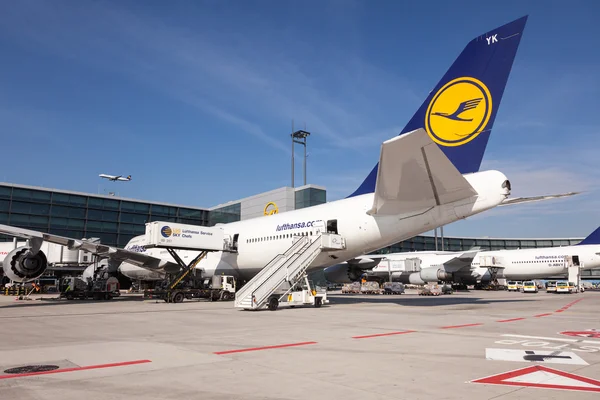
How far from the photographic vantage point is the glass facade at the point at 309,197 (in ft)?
148

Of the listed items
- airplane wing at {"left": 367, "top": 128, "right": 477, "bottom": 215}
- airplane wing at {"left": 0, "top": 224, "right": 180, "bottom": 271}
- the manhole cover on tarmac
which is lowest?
the manhole cover on tarmac

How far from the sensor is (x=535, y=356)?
265 inches

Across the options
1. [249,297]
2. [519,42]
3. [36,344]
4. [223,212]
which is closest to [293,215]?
[249,297]

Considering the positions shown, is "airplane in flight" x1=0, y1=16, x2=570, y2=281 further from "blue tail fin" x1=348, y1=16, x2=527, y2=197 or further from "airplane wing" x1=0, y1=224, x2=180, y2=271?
"airplane wing" x1=0, y1=224, x2=180, y2=271

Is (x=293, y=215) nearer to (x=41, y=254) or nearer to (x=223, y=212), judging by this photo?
(x=41, y=254)

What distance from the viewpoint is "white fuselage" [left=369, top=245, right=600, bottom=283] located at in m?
44.7

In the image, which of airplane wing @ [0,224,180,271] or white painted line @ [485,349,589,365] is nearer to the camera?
white painted line @ [485,349,589,365]

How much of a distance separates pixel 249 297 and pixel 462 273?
3856 centimetres

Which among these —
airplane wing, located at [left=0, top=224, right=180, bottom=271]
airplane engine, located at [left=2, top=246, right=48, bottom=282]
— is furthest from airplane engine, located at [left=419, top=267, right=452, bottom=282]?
airplane engine, located at [left=2, top=246, right=48, bottom=282]

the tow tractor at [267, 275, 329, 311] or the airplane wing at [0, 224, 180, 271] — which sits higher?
the airplane wing at [0, 224, 180, 271]

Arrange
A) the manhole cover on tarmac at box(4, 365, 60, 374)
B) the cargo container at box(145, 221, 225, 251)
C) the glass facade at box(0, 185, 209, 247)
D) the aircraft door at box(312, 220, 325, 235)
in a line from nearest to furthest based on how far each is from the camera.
A: the manhole cover on tarmac at box(4, 365, 60, 374) < the aircraft door at box(312, 220, 325, 235) < the cargo container at box(145, 221, 225, 251) < the glass facade at box(0, 185, 209, 247)

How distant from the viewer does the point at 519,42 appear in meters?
14.7

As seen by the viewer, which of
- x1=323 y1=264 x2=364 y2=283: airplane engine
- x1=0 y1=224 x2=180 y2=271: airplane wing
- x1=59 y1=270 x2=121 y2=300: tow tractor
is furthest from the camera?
x1=59 y1=270 x2=121 y2=300: tow tractor

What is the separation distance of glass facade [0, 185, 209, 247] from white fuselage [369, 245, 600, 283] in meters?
30.8
